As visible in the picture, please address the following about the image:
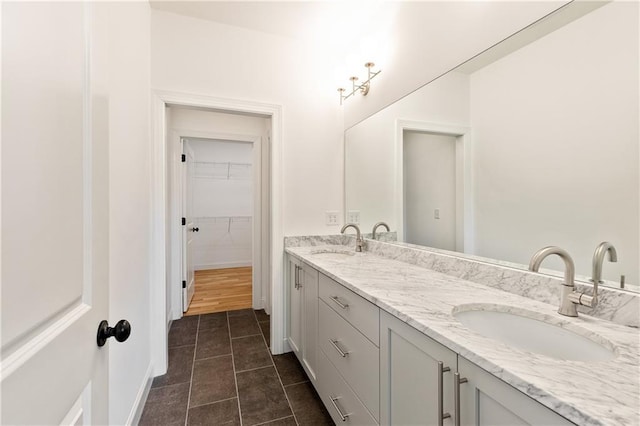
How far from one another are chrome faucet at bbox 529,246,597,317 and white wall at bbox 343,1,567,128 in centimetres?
91

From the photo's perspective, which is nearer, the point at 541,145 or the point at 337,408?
the point at 541,145

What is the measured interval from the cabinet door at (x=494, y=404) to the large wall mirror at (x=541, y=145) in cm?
62

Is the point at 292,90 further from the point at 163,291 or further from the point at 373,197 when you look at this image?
the point at 163,291

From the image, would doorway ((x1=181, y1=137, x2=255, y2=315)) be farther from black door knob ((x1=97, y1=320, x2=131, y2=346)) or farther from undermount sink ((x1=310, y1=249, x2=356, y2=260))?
black door knob ((x1=97, y1=320, x2=131, y2=346))

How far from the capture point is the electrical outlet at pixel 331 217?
2355 mm

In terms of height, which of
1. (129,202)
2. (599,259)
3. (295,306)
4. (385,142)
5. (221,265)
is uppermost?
(385,142)

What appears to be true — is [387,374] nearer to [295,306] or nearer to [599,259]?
[599,259]

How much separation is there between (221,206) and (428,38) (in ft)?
14.6

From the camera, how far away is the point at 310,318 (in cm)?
174

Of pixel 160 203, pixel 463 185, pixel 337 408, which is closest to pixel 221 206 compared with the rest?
pixel 160 203

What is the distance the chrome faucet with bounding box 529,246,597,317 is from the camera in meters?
0.83

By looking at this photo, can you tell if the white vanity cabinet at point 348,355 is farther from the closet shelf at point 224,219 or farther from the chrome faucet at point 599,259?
the closet shelf at point 224,219

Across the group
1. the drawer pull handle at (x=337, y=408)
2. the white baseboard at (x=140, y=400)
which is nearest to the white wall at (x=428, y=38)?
the drawer pull handle at (x=337, y=408)

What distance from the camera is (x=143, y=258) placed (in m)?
1.72
